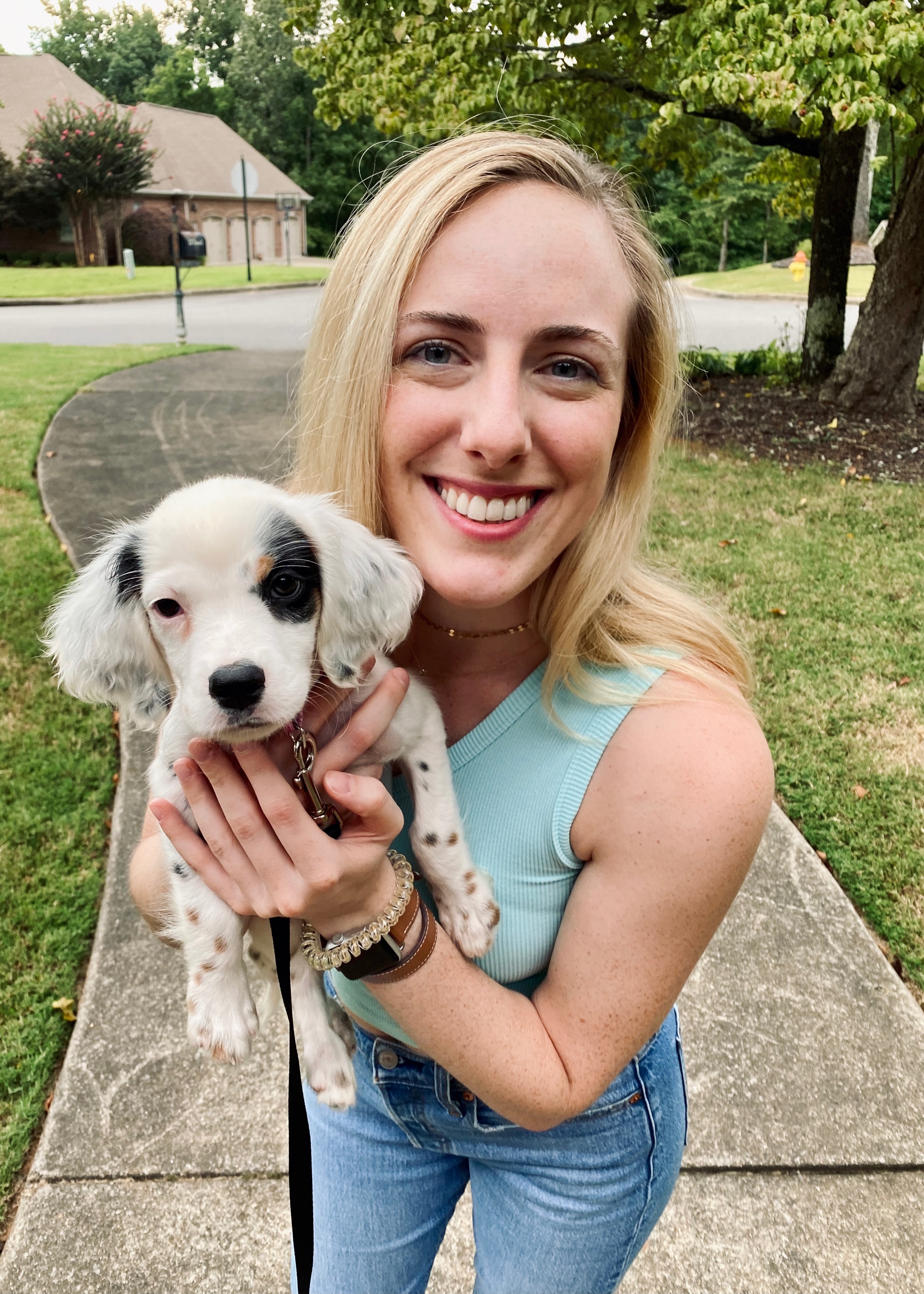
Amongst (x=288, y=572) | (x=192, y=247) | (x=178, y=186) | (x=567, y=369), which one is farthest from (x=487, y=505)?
(x=178, y=186)

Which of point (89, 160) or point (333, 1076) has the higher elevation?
point (89, 160)

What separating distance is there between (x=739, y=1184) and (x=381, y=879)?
192cm

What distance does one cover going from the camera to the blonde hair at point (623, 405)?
1601 millimetres

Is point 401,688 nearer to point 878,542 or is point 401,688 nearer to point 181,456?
point 878,542

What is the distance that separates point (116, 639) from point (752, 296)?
32354mm

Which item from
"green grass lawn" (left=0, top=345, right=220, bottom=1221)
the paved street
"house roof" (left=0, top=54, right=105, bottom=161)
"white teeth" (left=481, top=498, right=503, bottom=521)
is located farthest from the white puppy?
"house roof" (left=0, top=54, right=105, bottom=161)

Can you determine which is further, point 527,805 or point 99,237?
point 99,237

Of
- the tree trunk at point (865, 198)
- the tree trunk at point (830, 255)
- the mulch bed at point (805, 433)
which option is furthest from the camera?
the tree trunk at point (865, 198)

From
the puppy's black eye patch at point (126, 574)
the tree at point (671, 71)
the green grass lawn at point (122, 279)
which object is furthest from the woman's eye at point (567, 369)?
the green grass lawn at point (122, 279)

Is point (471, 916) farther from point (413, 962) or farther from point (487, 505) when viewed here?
point (487, 505)

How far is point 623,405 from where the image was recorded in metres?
1.82

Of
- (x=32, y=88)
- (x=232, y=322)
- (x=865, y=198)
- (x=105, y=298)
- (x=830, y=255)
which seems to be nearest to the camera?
(x=830, y=255)

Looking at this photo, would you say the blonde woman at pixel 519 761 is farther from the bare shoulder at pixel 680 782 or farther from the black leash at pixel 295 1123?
the black leash at pixel 295 1123

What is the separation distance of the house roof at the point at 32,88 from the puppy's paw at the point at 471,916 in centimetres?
5421
